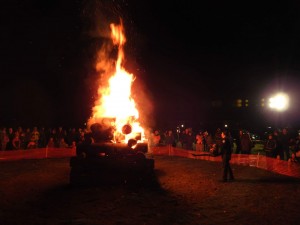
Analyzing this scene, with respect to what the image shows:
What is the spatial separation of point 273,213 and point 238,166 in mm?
8348

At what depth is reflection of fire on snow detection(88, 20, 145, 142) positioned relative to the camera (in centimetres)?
1325

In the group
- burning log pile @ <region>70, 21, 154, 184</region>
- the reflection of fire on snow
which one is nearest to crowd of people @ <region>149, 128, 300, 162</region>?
burning log pile @ <region>70, 21, 154, 184</region>

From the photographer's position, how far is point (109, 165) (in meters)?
11.3

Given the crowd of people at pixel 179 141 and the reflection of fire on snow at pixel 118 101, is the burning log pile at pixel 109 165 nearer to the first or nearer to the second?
the reflection of fire on snow at pixel 118 101

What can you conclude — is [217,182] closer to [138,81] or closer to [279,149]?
[279,149]

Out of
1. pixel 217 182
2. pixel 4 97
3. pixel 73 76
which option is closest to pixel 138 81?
pixel 73 76

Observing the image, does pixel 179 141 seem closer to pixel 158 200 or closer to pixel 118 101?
pixel 118 101

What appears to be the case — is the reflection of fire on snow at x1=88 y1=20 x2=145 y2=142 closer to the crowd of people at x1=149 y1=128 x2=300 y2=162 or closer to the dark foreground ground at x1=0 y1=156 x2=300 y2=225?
the dark foreground ground at x1=0 y1=156 x2=300 y2=225

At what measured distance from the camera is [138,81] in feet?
150

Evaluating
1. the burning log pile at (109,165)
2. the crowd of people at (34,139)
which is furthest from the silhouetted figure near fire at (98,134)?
the crowd of people at (34,139)

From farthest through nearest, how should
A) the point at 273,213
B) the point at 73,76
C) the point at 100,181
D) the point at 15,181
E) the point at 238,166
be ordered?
the point at 73,76, the point at 238,166, the point at 15,181, the point at 100,181, the point at 273,213

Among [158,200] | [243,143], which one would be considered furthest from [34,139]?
[158,200]

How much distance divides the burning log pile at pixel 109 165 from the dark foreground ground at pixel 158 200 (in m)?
0.35

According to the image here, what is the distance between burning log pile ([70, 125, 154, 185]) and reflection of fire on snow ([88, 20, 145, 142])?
1.04 metres
